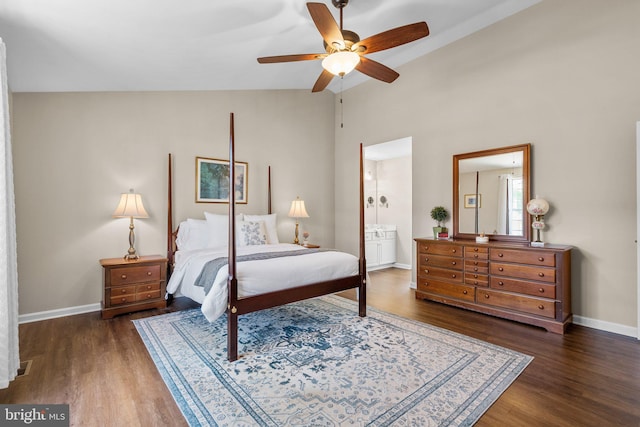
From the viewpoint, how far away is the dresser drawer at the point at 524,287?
10.1 ft

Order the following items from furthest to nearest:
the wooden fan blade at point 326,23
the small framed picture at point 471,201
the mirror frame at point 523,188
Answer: the small framed picture at point 471,201 < the mirror frame at point 523,188 < the wooden fan blade at point 326,23

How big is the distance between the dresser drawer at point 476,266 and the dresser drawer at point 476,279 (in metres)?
0.04

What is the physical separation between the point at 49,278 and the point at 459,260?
4.70 m

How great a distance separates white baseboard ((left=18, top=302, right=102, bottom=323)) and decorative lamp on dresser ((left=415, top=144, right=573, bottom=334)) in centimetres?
403

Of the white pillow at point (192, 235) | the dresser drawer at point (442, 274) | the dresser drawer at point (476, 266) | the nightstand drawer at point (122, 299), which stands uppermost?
the white pillow at point (192, 235)

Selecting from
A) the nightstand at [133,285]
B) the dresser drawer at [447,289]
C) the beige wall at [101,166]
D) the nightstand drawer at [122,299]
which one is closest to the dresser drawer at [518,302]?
the dresser drawer at [447,289]

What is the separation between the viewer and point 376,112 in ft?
17.4

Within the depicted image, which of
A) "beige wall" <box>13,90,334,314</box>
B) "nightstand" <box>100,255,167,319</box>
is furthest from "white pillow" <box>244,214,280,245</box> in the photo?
"nightstand" <box>100,255,167,319</box>

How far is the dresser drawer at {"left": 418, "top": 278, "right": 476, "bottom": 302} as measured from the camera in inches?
145

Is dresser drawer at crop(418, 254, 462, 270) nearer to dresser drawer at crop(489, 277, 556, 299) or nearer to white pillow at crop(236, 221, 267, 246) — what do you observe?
dresser drawer at crop(489, 277, 556, 299)

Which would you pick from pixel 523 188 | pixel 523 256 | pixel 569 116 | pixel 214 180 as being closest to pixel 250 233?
pixel 214 180

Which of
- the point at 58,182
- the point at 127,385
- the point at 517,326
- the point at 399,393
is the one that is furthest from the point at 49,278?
the point at 517,326

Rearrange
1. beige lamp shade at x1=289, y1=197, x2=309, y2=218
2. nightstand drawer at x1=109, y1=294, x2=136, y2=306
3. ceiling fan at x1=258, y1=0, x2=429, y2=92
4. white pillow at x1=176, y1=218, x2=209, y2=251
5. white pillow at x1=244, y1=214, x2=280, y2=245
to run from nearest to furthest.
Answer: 1. ceiling fan at x1=258, y1=0, x2=429, y2=92
2. nightstand drawer at x1=109, y1=294, x2=136, y2=306
3. white pillow at x1=176, y1=218, x2=209, y2=251
4. white pillow at x1=244, y1=214, x2=280, y2=245
5. beige lamp shade at x1=289, y1=197, x2=309, y2=218

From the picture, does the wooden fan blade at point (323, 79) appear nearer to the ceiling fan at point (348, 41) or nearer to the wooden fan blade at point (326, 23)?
the ceiling fan at point (348, 41)
